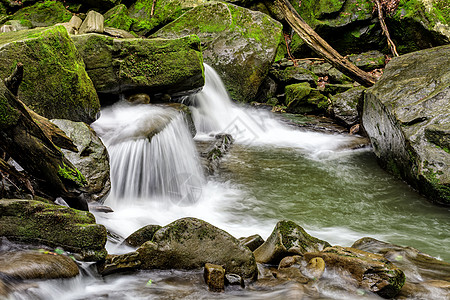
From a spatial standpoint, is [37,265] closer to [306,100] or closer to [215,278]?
[215,278]

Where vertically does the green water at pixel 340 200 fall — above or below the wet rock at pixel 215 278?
below

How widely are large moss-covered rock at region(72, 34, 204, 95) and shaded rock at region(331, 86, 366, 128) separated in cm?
426

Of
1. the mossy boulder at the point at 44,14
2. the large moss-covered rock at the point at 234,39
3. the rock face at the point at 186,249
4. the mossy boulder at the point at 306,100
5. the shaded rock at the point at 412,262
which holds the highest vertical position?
the mossy boulder at the point at 44,14

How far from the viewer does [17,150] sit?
114 inches

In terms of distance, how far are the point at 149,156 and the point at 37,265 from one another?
346cm

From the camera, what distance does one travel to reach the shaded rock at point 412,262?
9.94 feet

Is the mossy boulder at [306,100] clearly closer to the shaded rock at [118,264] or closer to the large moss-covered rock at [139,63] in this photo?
the large moss-covered rock at [139,63]

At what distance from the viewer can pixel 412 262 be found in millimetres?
3283

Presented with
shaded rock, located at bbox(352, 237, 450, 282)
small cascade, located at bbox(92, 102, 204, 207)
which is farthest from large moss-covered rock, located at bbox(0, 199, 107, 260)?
shaded rock, located at bbox(352, 237, 450, 282)

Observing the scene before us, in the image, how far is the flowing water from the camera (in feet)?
8.95

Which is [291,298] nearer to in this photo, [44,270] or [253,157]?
[44,270]

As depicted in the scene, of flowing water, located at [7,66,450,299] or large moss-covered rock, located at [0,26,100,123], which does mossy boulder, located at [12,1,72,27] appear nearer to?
flowing water, located at [7,66,450,299]

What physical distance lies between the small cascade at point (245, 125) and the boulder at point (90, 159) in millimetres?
4719

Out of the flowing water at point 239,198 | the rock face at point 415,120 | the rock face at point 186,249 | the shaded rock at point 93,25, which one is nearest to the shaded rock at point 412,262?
the flowing water at point 239,198
